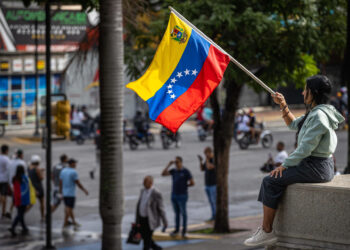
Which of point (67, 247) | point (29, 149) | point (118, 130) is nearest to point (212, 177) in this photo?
point (67, 247)

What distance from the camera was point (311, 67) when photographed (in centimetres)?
1430

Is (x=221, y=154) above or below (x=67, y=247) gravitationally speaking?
above

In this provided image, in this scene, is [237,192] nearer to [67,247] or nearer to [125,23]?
[67,247]

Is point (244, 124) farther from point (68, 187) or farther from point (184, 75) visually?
point (184, 75)

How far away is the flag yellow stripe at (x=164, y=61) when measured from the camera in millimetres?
6168

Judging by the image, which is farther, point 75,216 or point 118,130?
point 75,216

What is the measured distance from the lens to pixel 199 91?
6.19 meters

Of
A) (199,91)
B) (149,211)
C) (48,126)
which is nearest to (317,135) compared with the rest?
(199,91)

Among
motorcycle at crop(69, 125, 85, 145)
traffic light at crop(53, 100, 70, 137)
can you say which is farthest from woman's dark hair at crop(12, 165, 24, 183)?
motorcycle at crop(69, 125, 85, 145)

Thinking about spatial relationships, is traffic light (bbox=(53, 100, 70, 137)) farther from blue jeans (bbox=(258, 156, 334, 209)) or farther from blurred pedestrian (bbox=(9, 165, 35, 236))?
blue jeans (bbox=(258, 156, 334, 209))

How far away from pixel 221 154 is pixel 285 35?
3.48 metres

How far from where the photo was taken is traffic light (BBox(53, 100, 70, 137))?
49.4ft

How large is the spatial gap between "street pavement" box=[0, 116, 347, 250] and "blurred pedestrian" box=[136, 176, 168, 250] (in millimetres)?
676

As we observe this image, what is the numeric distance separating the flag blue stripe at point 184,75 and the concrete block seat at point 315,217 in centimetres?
137
